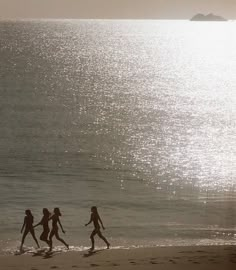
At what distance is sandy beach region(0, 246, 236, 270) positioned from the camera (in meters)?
21.3

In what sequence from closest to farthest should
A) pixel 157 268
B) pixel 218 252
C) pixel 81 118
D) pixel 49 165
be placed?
1. pixel 157 268
2. pixel 218 252
3. pixel 49 165
4. pixel 81 118

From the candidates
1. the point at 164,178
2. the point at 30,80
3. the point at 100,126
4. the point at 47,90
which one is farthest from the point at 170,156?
the point at 30,80

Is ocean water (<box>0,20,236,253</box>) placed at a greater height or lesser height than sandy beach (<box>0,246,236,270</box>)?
greater

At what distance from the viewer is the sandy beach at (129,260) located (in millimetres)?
21297

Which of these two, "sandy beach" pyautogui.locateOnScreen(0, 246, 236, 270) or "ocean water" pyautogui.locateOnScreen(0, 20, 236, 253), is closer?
"sandy beach" pyautogui.locateOnScreen(0, 246, 236, 270)

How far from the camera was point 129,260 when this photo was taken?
73.6ft

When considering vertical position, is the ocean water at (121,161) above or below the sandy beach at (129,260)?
above

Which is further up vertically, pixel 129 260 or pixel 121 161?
pixel 121 161

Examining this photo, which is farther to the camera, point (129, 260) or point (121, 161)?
point (121, 161)

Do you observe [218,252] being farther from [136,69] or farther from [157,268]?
[136,69]

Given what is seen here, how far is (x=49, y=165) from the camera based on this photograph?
189ft

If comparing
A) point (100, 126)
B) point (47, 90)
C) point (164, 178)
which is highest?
point (47, 90)

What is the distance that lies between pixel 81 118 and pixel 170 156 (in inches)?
Result: 1190

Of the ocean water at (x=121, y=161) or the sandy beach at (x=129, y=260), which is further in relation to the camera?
the ocean water at (x=121, y=161)
